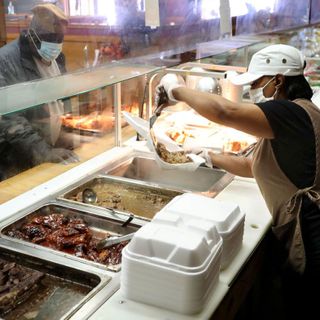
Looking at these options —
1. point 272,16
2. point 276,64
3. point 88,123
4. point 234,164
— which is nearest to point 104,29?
point 276,64

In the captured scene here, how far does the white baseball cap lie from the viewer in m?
2.12

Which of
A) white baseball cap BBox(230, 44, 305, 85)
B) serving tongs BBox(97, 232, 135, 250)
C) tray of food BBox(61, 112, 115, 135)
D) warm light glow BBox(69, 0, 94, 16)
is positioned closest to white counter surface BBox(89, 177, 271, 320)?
serving tongs BBox(97, 232, 135, 250)

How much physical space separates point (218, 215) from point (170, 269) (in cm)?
42

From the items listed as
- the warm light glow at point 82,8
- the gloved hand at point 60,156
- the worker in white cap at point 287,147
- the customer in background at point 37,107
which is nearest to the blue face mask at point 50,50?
the customer in background at point 37,107

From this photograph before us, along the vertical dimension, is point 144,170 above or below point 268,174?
below

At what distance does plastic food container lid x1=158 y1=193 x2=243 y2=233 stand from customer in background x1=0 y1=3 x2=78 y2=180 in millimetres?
604

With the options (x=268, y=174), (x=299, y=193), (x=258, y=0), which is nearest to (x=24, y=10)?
(x=268, y=174)

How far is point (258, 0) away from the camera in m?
3.42

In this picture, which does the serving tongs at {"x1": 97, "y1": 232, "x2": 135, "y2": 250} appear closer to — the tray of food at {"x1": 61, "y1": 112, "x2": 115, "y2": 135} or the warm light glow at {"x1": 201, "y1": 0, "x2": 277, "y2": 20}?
the warm light glow at {"x1": 201, "y1": 0, "x2": 277, "y2": 20}

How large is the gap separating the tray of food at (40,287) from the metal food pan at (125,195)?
53cm

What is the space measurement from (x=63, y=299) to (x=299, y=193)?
1.11m

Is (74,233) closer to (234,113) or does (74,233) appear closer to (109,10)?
(234,113)

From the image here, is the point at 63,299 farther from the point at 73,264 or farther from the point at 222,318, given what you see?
the point at 222,318

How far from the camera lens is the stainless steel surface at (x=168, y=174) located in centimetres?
281
